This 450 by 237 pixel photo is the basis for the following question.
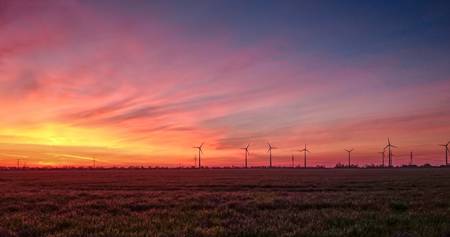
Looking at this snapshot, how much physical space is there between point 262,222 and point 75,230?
669 centimetres

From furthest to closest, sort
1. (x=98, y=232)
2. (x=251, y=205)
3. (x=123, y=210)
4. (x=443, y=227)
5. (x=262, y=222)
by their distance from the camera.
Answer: (x=251, y=205), (x=123, y=210), (x=262, y=222), (x=443, y=227), (x=98, y=232)

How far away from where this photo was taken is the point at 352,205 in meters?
25.0

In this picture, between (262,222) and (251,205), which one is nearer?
(262,222)

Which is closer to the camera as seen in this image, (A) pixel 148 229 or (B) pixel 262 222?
(A) pixel 148 229

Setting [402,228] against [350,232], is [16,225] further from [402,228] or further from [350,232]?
[402,228]

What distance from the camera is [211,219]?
18.3 m

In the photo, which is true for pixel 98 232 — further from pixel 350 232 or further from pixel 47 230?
pixel 350 232

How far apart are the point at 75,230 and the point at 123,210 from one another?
23.4 feet

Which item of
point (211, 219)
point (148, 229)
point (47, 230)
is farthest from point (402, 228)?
point (47, 230)

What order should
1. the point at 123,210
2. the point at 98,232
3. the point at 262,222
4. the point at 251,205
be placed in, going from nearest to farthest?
the point at 98,232
the point at 262,222
the point at 123,210
the point at 251,205

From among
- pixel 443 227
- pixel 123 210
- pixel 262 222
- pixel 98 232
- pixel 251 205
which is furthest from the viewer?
pixel 251 205

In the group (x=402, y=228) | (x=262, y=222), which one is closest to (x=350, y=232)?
(x=402, y=228)

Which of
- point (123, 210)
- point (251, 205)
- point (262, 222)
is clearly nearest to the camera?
point (262, 222)

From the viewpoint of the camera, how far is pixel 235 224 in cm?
1678
